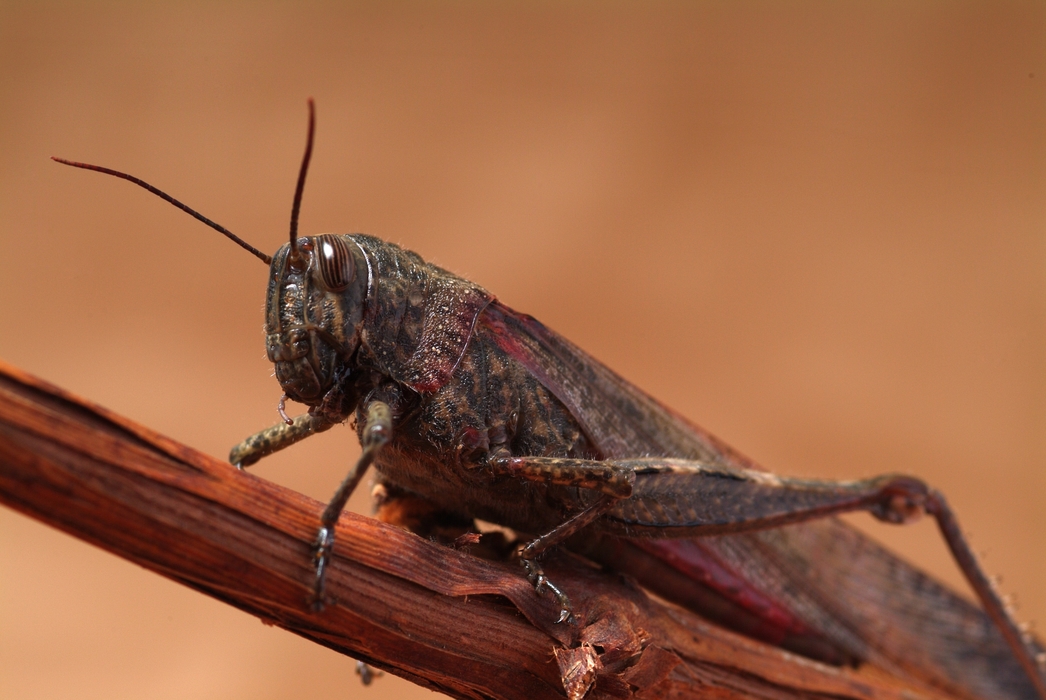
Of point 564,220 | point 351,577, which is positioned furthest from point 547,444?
Answer: point 564,220

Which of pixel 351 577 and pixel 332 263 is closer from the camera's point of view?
pixel 351 577

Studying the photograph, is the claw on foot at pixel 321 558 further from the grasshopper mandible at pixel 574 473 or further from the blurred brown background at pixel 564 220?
the blurred brown background at pixel 564 220

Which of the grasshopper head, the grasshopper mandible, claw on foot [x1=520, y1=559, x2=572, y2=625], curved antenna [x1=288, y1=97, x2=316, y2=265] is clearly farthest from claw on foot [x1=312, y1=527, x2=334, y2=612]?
curved antenna [x1=288, y1=97, x2=316, y2=265]

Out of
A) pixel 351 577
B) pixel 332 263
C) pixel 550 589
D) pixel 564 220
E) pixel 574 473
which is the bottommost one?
pixel 351 577

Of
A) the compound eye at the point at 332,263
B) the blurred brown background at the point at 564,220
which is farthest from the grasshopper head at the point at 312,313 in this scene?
the blurred brown background at the point at 564,220

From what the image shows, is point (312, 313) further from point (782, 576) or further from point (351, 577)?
point (782, 576)

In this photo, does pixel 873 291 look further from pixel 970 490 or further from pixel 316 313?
pixel 316 313
